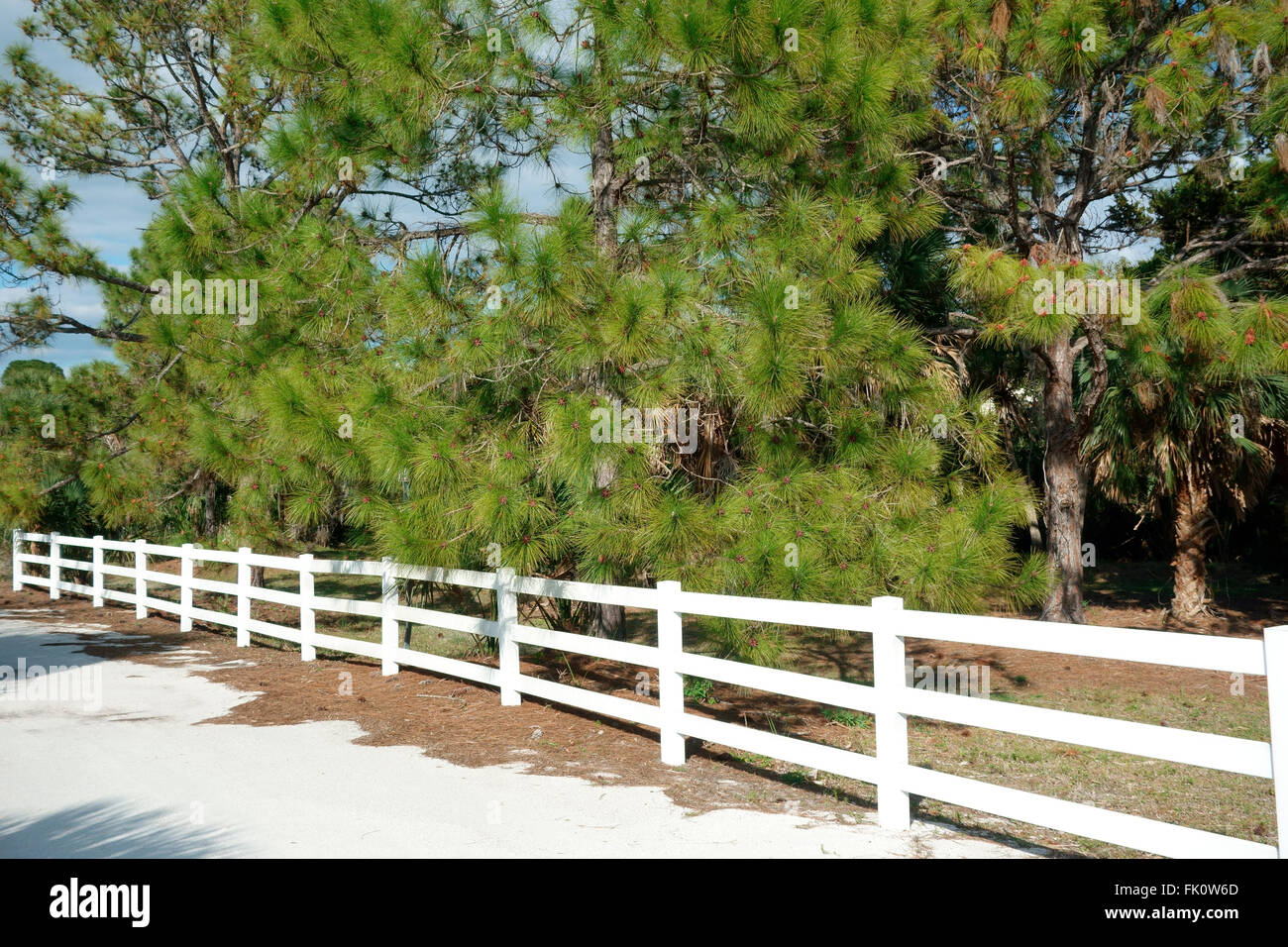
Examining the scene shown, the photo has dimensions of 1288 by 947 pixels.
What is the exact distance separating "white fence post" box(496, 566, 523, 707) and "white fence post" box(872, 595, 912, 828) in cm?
379

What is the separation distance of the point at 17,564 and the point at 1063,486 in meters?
19.0

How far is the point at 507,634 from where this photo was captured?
28.5 ft

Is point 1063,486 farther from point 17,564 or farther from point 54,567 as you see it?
point 17,564

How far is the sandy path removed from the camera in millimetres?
5012

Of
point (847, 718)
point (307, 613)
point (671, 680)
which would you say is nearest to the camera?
point (671, 680)

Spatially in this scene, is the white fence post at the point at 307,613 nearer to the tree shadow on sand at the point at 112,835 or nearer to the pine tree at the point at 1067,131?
the tree shadow on sand at the point at 112,835

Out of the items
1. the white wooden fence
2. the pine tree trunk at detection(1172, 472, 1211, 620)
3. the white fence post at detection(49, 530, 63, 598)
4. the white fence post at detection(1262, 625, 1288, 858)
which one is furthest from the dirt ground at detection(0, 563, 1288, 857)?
the white fence post at detection(49, 530, 63, 598)

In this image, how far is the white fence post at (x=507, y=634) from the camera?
8625mm

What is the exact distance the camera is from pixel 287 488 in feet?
35.4

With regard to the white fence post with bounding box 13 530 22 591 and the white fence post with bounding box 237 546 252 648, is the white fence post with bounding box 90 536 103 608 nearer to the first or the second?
the white fence post with bounding box 13 530 22 591

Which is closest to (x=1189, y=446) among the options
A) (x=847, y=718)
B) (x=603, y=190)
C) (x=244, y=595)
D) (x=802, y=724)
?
(x=847, y=718)

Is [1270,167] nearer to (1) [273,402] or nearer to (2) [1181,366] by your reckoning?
(2) [1181,366]

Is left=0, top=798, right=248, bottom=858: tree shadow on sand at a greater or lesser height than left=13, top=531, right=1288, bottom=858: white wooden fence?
lesser
